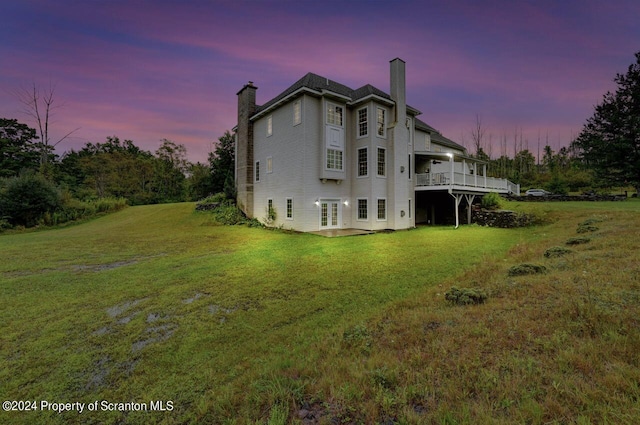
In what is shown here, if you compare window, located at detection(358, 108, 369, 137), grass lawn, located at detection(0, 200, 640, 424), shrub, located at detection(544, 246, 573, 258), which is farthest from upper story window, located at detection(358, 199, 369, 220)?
shrub, located at detection(544, 246, 573, 258)

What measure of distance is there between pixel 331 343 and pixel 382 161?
15.9 meters

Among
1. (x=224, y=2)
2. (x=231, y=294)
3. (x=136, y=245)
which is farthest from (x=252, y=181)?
(x=231, y=294)

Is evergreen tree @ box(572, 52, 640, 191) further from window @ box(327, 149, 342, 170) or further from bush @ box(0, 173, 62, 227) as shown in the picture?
bush @ box(0, 173, 62, 227)

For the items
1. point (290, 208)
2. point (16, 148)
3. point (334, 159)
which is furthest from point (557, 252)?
point (16, 148)

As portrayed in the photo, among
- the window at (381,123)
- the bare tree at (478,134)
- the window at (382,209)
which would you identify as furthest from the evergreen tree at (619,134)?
the window at (382,209)

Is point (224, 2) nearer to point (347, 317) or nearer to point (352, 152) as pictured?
point (352, 152)

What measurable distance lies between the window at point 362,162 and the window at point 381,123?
1653 millimetres

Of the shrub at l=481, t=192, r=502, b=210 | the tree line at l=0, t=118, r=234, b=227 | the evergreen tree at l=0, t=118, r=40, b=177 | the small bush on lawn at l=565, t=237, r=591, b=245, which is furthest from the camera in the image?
the evergreen tree at l=0, t=118, r=40, b=177

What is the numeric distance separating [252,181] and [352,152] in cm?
881

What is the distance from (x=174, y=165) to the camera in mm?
43688

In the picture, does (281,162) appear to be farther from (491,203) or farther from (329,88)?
(491,203)

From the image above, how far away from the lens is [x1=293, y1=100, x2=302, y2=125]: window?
16856 millimetres

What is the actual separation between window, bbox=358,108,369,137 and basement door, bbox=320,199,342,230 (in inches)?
202

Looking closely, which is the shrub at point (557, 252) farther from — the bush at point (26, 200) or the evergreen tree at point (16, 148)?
the evergreen tree at point (16, 148)
